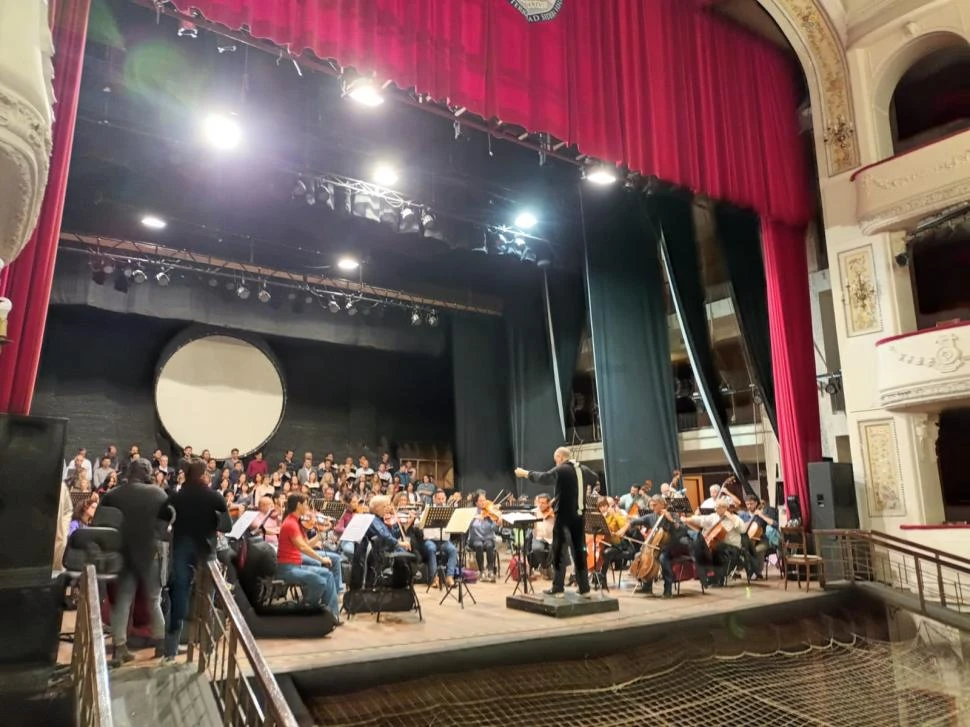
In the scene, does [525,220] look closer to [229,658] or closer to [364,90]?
[364,90]

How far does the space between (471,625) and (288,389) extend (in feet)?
35.7

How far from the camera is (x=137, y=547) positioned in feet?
16.0

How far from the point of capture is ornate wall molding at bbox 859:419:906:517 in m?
9.70

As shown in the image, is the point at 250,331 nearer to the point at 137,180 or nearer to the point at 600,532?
the point at 137,180

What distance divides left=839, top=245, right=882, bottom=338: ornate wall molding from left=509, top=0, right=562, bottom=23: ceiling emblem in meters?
5.73

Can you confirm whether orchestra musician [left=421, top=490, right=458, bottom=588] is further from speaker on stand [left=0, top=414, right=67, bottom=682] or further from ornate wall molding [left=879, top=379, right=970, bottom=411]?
ornate wall molding [left=879, top=379, right=970, bottom=411]

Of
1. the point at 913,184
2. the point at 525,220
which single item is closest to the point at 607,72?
the point at 913,184

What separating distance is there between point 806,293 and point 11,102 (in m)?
11.1

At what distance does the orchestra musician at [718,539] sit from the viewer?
8734 millimetres

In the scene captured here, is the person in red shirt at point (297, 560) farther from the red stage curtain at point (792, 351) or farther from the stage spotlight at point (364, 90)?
the red stage curtain at point (792, 351)

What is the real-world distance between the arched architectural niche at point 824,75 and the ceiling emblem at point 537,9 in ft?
14.2

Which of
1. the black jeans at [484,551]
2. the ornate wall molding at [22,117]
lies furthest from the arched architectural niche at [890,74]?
the ornate wall molding at [22,117]

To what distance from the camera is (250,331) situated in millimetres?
14688

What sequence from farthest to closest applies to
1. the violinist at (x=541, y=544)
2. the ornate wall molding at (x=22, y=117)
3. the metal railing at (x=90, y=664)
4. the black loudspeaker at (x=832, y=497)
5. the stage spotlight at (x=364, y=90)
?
the black loudspeaker at (x=832, y=497) < the violinist at (x=541, y=544) < the stage spotlight at (x=364, y=90) < the ornate wall molding at (x=22, y=117) < the metal railing at (x=90, y=664)
